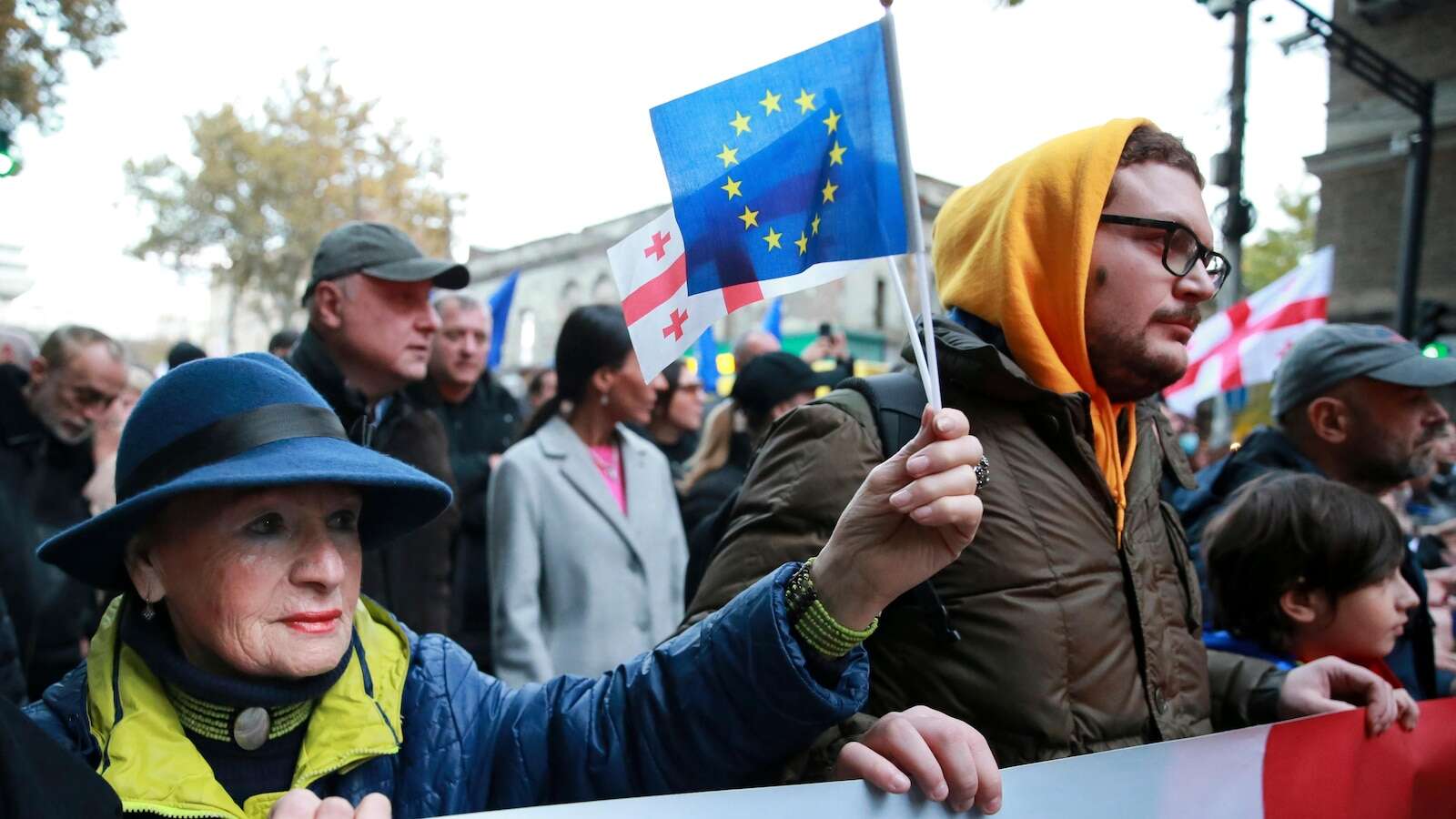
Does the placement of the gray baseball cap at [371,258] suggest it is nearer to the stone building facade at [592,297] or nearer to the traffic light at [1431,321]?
the traffic light at [1431,321]

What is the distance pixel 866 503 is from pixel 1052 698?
55cm

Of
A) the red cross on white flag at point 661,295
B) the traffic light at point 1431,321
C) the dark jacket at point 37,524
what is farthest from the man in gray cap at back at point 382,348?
the traffic light at point 1431,321

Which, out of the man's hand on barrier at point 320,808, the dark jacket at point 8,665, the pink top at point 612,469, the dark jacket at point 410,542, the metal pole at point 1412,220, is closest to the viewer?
the man's hand on barrier at point 320,808

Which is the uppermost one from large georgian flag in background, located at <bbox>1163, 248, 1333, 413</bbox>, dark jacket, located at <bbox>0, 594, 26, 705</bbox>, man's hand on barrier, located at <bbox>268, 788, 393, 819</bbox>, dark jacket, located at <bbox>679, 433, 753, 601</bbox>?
man's hand on barrier, located at <bbox>268, 788, 393, 819</bbox>

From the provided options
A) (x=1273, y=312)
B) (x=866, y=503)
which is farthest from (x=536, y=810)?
(x=1273, y=312)

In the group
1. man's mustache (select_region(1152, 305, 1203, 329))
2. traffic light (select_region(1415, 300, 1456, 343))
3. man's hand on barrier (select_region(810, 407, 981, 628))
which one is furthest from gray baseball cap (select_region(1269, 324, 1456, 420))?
traffic light (select_region(1415, 300, 1456, 343))

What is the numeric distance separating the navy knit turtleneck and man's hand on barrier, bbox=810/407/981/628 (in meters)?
0.81

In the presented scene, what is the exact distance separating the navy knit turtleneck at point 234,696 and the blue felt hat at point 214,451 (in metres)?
0.15

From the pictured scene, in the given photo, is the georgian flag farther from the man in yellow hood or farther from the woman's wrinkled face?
the woman's wrinkled face

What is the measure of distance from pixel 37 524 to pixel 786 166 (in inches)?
149

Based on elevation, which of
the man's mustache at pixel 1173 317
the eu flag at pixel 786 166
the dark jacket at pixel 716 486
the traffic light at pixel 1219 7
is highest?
the eu flag at pixel 786 166

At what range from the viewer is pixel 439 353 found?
513 centimetres

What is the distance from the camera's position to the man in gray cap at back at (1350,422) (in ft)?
11.4

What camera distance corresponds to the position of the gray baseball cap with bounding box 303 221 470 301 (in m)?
3.60
